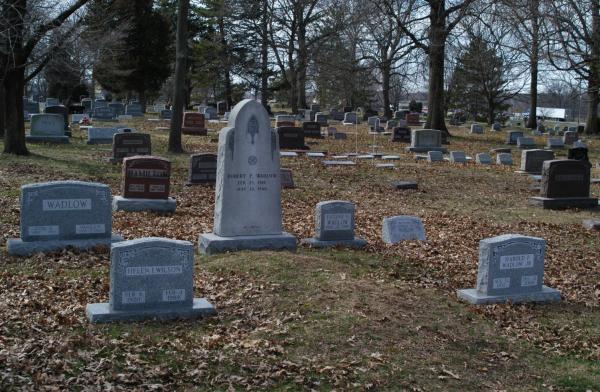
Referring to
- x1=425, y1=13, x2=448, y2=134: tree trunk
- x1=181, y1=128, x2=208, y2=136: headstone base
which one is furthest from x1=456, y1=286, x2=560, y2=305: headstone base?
x1=425, y1=13, x2=448, y2=134: tree trunk

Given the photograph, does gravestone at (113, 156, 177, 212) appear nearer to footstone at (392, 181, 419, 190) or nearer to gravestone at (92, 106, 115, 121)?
footstone at (392, 181, 419, 190)

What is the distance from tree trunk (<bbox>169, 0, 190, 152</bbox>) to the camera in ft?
76.1

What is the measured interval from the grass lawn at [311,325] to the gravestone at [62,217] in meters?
0.24

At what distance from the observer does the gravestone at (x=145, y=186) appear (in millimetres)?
13672

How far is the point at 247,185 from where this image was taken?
417 inches

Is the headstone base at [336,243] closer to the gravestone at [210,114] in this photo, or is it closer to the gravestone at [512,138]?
the gravestone at [512,138]

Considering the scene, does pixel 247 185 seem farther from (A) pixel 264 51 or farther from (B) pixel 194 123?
(A) pixel 264 51

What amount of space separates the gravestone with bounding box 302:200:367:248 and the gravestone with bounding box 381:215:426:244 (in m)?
0.81

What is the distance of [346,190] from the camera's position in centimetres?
1864

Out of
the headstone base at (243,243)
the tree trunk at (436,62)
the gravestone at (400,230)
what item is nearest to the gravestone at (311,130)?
the tree trunk at (436,62)

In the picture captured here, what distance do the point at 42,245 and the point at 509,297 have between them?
19.9ft

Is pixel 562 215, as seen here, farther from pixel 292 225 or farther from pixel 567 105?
pixel 567 105

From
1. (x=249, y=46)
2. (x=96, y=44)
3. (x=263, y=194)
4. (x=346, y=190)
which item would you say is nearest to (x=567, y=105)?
(x=249, y=46)

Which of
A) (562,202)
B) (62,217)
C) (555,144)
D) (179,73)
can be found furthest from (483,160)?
(62,217)
